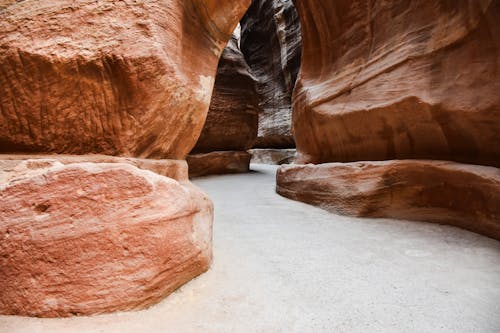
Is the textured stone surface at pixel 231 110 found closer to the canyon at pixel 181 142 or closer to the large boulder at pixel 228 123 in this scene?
the large boulder at pixel 228 123

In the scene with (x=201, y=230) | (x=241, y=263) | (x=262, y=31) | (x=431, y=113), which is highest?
(x=262, y=31)

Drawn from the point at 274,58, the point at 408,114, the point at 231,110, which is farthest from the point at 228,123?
the point at 274,58

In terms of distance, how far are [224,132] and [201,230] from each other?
19.7 ft

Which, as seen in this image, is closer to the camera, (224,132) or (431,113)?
(431,113)

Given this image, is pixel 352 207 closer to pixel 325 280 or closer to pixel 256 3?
pixel 325 280

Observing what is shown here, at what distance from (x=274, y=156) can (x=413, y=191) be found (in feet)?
28.5

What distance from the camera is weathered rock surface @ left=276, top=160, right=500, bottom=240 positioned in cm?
213

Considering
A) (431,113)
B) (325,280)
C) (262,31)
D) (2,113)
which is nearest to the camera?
(2,113)

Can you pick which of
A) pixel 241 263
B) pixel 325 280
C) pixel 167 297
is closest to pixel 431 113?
pixel 325 280

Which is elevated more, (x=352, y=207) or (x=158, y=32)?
(x=158, y=32)

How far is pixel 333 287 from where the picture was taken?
1.44 meters

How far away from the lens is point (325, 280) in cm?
152

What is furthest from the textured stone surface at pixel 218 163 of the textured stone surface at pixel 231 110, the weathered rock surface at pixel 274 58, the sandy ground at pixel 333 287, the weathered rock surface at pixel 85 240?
the weathered rock surface at pixel 85 240

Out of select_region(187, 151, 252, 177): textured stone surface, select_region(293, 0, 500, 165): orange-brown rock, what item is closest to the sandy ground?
select_region(293, 0, 500, 165): orange-brown rock
